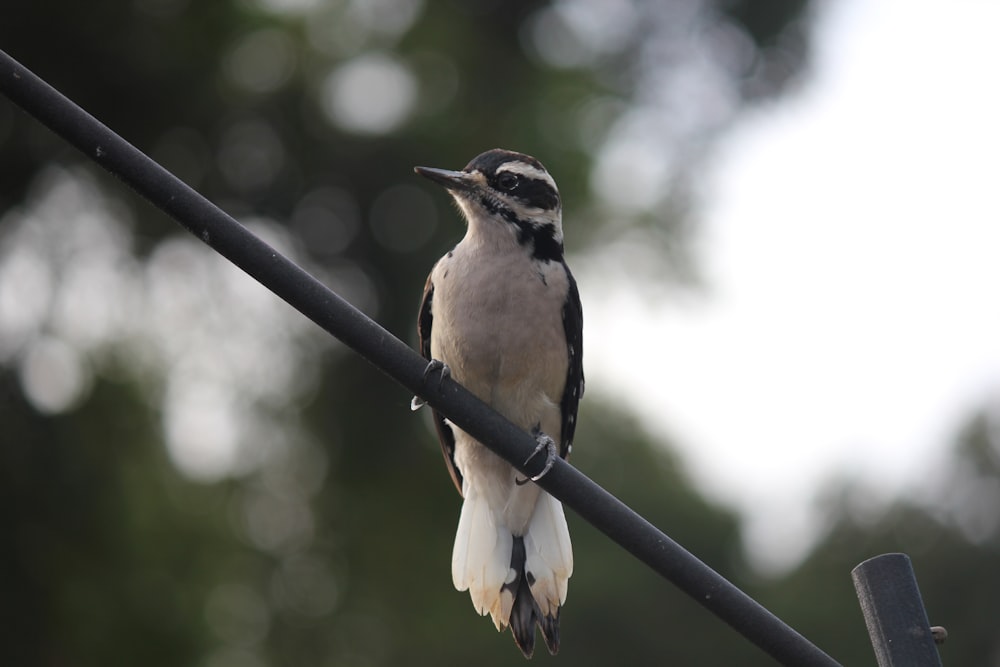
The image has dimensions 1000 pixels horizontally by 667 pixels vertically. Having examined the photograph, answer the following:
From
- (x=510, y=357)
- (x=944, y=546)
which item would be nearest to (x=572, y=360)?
(x=510, y=357)

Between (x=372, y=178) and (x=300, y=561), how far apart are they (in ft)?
13.5

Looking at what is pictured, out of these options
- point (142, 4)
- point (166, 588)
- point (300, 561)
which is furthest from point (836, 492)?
point (142, 4)

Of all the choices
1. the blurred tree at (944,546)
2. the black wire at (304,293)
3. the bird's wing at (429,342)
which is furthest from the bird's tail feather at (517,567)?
the blurred tree at (944,546)

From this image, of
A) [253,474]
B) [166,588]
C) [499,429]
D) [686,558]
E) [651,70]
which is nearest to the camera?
[686,558]

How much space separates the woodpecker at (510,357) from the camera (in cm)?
476

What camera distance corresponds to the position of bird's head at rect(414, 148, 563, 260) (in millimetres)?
5152

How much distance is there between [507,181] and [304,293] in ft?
9.13

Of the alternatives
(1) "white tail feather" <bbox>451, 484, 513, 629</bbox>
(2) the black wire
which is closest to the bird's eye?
(1) "white tail feather" <bbox>451, 484, 513, 629</bbox>

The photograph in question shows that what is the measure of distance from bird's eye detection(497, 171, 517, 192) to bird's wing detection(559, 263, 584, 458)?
17.5 inches

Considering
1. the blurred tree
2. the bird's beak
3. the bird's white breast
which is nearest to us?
the bird's white breast

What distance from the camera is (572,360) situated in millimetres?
5086

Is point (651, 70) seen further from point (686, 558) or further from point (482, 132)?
point (686, 558)

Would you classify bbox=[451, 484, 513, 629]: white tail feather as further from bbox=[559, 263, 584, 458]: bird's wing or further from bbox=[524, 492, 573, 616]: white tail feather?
bbox=[559, 263, 584, 458]: bird's wing

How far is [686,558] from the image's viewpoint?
101 inches
